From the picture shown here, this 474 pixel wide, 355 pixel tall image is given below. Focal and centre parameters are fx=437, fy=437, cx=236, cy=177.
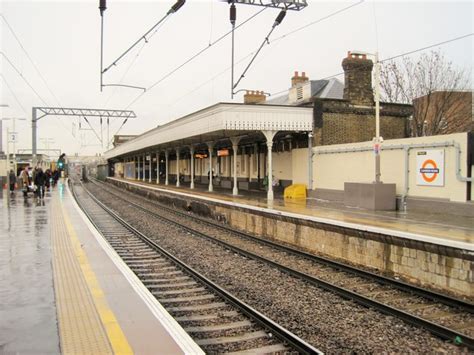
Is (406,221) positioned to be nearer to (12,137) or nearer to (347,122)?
(347,122)

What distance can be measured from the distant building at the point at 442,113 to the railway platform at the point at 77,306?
81.0 feet

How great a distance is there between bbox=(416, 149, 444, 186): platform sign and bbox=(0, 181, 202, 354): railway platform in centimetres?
921

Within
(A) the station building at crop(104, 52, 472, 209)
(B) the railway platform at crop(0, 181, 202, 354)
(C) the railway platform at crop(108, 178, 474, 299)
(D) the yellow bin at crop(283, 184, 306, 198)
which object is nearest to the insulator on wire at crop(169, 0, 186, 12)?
(B) the railway platform at crop(0, 181, 202, 354)

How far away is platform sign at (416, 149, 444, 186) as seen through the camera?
12.4 meters

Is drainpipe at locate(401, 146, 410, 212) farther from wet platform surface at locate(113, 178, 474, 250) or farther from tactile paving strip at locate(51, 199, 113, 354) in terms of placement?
tactile paving strip at locate(51, 199, 113, 354)

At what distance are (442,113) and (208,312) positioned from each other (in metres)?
26.3

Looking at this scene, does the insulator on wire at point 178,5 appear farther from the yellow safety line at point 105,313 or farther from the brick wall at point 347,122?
the brick wall at point 347,122

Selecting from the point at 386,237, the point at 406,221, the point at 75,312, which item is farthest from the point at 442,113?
the point at 75,312

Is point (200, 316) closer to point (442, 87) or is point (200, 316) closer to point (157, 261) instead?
point (157, 261)

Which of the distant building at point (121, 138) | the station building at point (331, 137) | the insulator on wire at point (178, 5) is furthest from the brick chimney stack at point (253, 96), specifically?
the distant building at point (121, 138)

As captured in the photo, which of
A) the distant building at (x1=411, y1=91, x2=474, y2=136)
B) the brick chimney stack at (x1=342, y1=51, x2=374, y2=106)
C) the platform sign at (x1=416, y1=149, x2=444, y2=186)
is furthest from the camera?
the distant building at (x1=411, y1=91, x2=474, y2=136)

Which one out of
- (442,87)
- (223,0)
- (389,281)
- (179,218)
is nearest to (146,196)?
(179,218)

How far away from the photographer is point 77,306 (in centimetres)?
535

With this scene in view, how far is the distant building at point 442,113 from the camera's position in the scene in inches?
1110
